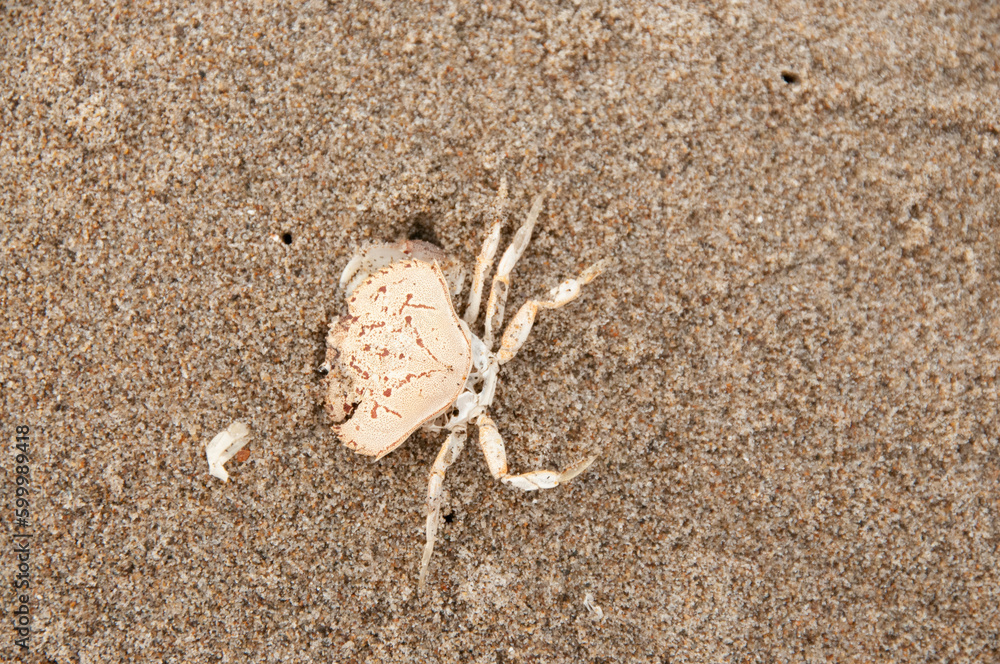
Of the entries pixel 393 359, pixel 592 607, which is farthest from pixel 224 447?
pixel 592 607

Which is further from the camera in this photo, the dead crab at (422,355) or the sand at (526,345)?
the sand at (526,345)

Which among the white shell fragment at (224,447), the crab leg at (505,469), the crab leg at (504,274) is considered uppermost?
the crab leg at (504,274)

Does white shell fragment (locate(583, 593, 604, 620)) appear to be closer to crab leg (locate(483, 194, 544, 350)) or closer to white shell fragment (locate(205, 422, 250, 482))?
crab leg (locate(483, 194, 544, 350))

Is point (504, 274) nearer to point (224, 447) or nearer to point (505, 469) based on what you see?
point (505, 469)

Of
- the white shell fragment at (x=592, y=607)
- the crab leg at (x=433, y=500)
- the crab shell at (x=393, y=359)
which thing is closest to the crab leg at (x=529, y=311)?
the crab shell at (x=393, y=359)

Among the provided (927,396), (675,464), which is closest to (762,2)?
(927,396)

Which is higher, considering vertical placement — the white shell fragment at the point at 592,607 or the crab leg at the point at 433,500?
the crab leg at the point at 433,500

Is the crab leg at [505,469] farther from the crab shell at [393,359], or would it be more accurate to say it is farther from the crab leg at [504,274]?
the crab leg at [504,274]

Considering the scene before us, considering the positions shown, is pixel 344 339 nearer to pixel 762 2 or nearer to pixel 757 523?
pixel 757 523
